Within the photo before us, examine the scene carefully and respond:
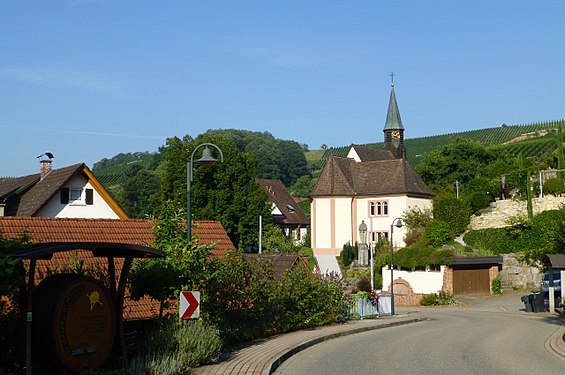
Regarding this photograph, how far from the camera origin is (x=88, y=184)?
37.6 m

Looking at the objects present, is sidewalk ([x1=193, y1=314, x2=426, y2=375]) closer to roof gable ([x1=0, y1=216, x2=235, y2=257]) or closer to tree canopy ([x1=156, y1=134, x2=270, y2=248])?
roof gable ([x1=0, y1=216, x2=235, y2=257])

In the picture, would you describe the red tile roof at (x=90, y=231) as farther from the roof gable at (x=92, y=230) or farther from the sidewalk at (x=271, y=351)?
the sidewalk at (x=271, y=351)

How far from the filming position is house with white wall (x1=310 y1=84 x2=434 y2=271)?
213ft

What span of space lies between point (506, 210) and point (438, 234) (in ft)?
24.1

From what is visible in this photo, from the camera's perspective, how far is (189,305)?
14430mm

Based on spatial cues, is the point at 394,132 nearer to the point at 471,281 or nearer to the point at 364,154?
the point at 364,154

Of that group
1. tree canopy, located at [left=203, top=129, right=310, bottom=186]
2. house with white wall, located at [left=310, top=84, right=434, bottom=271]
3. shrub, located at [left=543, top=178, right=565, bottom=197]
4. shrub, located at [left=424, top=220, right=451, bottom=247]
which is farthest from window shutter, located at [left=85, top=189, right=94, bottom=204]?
tree canopy, located at [left=203, top=129, right=310, bottom=186]

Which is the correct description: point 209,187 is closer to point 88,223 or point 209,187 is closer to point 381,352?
point 88,223

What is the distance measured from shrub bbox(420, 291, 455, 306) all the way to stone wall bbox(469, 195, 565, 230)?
377 inches

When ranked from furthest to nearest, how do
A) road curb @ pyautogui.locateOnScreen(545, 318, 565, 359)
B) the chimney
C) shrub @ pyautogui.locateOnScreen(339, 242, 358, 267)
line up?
shrub @ pyautogui.locateOnScreen(339, 242, 358, 267), the chimney, road curb @ pyautogui.locateOnScreen(545, 318, 565, 359)

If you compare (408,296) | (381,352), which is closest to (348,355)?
(381,352)

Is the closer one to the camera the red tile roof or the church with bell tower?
the red tile roof

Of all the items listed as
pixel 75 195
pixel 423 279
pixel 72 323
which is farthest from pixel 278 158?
pixel 72 323

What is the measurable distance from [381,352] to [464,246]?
37.7 metres
